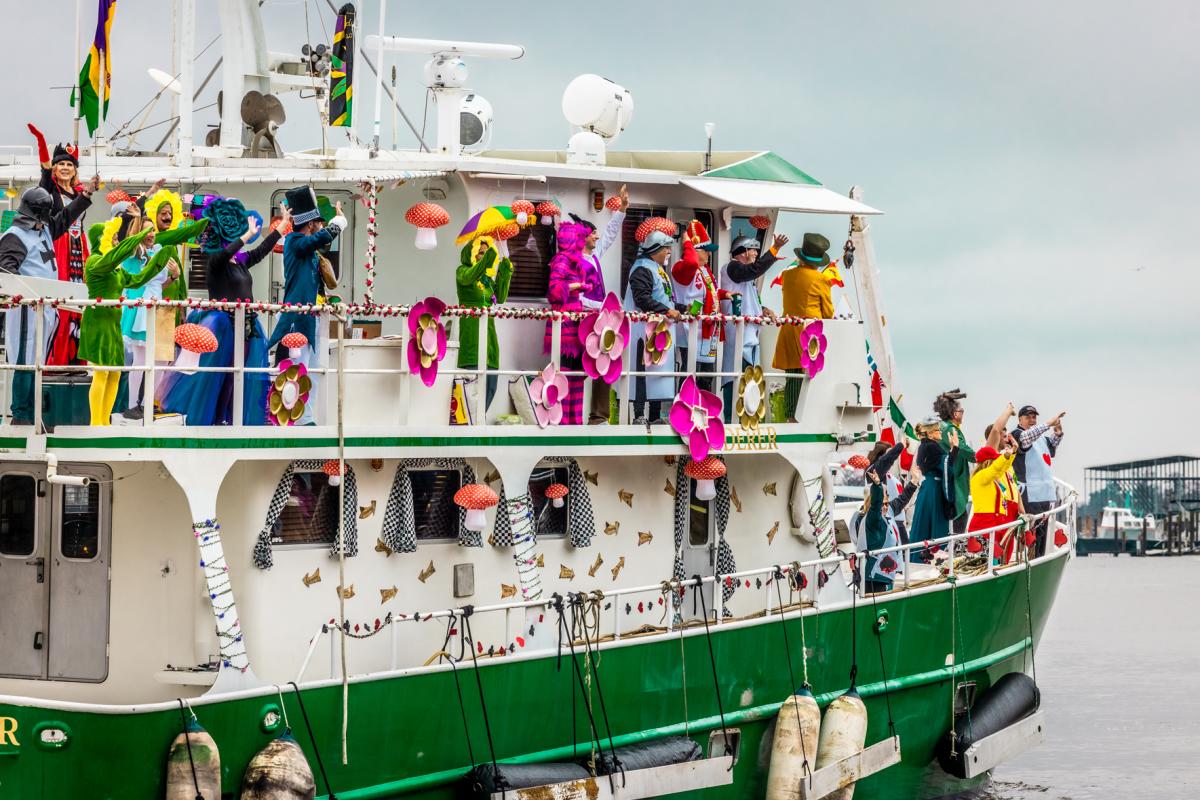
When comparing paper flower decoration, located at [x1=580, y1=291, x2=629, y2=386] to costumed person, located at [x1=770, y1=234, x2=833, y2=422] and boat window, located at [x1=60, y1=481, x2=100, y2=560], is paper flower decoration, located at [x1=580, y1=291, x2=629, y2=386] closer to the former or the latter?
costumed person, located at [x1=770, y1=234, x2=833, y2=422]

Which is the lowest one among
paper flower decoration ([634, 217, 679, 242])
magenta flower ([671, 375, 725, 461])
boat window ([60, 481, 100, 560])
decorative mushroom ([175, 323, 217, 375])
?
boat window ([60, 481, 100, 560])

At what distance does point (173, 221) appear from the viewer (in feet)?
46.1

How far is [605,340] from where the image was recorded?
14508mm

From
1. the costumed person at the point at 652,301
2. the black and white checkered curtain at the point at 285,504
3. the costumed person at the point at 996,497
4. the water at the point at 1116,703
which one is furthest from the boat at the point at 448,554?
the water at the point at 1116,703

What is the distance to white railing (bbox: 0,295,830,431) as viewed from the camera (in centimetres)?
1209

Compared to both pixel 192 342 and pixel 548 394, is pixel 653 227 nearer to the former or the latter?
pixel 548 394

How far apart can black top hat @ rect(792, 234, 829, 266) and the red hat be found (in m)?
2.67

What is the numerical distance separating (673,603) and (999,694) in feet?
14.7

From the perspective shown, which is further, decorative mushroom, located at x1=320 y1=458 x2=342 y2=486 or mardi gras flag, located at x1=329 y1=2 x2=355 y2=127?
mardi gras flag, located at x1=329 y1=2 x2=355 y2=127

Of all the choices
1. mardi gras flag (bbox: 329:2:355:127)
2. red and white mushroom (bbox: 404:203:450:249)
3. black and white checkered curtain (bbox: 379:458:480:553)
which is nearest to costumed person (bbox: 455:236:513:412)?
red and white mushroom (bbox: 404:203:450:249)

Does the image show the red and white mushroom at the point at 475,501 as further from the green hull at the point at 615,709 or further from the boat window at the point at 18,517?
the boat window at the point at 18,517

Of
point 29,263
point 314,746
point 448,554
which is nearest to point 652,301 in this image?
point 448,554

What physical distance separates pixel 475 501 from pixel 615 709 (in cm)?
200

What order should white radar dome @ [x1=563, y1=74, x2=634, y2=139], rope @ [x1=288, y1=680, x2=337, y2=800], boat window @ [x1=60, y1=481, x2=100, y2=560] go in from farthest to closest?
white radar dome @ [x1=563, y1=74, x2=634, y2=139] < boat window @ [x1=60, y1=481, x2=100, y2=560] < rope @ [x1=288, y1=680, x2=337, y2=800]
